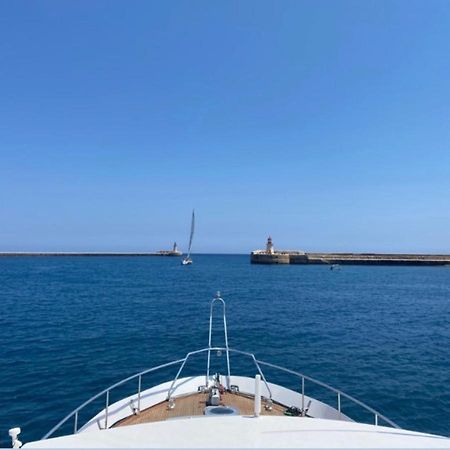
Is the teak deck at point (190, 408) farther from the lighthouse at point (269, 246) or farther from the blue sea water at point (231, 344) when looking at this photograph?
the lighthouse at point (269, 246)

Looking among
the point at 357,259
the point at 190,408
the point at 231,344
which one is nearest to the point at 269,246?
the point at 357,259

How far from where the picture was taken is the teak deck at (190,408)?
386 inches

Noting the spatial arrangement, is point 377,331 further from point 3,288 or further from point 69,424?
point 3,288

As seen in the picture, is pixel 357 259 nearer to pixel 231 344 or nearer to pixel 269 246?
pixel 269 246

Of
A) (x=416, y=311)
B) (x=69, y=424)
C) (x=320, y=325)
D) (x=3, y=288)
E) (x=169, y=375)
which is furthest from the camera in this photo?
(x=3, y=288)

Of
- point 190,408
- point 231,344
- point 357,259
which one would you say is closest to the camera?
point 190,408

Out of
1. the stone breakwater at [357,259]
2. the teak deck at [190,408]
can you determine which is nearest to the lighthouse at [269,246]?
the stone breakwater at [357,259]

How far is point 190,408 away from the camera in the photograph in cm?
1038

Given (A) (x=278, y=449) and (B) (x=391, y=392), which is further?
(B) (x=391, y=392)

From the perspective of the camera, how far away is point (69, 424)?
12.8 metres

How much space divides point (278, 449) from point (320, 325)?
28.9 metres

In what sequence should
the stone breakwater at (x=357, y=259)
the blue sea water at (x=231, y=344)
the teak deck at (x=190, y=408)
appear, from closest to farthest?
the teak deck at (x=190, y=408), the blue sea water at (x=231, y=344), the stone breakwater at (x=357, y=259)

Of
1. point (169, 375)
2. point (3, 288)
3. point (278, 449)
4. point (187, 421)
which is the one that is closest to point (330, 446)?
point (278, 449)

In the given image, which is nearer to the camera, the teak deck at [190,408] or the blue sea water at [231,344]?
the teak deck at [190,408]
